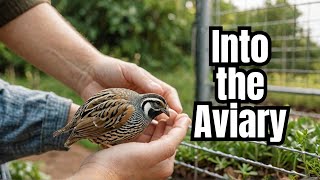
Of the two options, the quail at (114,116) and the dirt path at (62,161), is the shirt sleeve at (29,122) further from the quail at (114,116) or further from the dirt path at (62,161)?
the dirt path at (62,161)

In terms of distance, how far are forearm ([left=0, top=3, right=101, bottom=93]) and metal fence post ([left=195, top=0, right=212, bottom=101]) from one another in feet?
3.42

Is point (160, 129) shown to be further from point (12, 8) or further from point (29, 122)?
point (12, 8)

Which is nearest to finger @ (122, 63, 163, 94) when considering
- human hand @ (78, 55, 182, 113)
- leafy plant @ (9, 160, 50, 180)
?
human hand @ (78, 55, 182, 113)

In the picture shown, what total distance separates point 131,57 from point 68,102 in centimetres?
334

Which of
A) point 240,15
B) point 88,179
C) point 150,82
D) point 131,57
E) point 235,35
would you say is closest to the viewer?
point 88,179

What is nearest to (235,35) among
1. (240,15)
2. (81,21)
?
(240,15)

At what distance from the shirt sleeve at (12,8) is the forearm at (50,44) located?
0.01m

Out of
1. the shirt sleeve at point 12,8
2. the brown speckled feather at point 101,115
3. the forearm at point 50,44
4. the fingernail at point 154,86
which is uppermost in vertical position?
the shirt sleeve at point 12,8

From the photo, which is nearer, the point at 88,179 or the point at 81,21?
the point at 88,179

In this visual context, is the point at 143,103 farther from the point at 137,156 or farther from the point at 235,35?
the point at 235,35

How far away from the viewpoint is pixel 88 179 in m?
1.23

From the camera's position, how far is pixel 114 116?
138 cm

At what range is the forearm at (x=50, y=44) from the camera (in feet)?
5.98

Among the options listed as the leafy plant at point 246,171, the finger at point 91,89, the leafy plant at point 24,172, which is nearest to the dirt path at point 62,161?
the leafy plant at point 24,172
